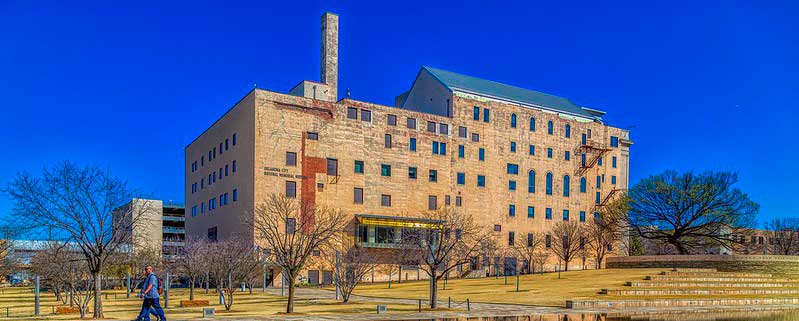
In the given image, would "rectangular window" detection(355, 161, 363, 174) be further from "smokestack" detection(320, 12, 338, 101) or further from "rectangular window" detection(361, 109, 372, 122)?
"smokestack" detection(320, 12, 338, 101)

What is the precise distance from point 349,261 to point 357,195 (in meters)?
17.2

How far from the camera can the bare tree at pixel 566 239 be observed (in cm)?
7731

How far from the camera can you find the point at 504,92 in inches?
3413

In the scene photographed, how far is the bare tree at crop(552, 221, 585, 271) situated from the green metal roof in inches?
644

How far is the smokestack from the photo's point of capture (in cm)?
7712

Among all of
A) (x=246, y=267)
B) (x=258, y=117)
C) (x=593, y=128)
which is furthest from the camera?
(x=593, y=128)

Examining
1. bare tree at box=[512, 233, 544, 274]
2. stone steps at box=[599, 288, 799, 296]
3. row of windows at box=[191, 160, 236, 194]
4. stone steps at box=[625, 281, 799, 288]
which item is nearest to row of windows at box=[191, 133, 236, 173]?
row of windows at box=[191, 160, 236, 194]

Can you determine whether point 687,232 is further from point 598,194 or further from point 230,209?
point 230,209

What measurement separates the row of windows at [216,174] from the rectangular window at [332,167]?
10.7m

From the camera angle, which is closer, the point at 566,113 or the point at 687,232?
the point at 687,232

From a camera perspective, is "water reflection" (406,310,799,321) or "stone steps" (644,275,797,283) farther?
"stone steps" (644,275,797,283)

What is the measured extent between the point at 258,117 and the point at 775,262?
50.4 m

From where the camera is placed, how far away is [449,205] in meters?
76.9

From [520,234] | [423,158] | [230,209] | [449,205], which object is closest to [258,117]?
[230,209]
